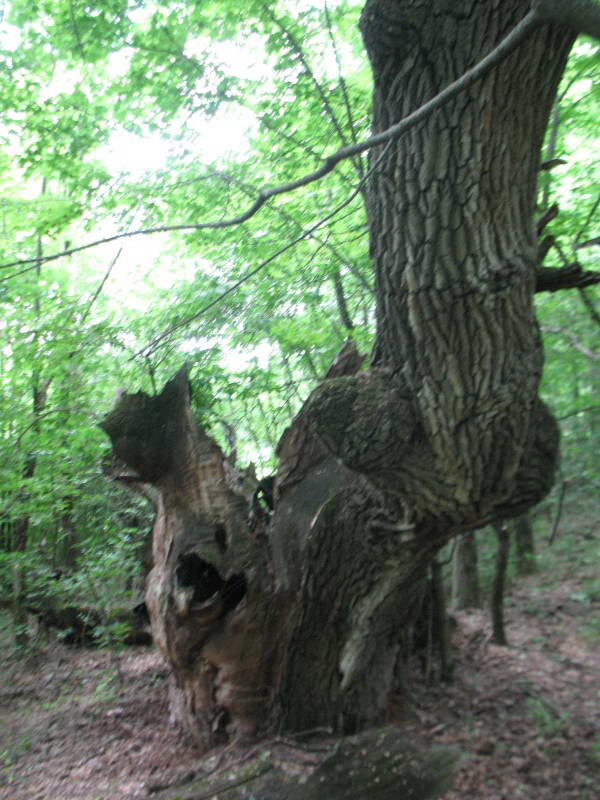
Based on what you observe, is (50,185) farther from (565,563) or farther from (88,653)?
(565,563)

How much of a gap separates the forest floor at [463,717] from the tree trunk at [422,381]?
1077 mm

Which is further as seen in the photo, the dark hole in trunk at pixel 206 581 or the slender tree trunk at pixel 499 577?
the slender tree trunk at pixel 499 577

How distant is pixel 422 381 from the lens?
11.2 feet

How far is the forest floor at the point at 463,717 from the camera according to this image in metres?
4.61

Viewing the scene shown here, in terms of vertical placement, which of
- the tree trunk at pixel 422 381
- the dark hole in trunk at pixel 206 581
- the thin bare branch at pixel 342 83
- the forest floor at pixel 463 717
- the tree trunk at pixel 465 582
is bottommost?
the forest floor at pixel 463 717

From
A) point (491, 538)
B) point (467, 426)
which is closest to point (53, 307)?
point (467, 426)

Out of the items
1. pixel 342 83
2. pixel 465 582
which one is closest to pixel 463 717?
pixel 465 582

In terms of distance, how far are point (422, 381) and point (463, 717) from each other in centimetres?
344

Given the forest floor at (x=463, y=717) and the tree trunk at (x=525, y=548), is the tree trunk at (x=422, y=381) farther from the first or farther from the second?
the tree trunk at (x=525, y=548)

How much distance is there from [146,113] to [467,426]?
5.43 metres

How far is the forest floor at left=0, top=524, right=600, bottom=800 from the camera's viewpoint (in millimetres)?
4609

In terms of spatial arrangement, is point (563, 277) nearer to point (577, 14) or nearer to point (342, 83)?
point (577, 14)

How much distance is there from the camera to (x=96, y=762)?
17.4ft

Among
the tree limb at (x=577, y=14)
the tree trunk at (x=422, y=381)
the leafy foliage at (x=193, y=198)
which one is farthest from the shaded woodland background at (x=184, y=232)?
the tree limb at (x=577, y=14)
